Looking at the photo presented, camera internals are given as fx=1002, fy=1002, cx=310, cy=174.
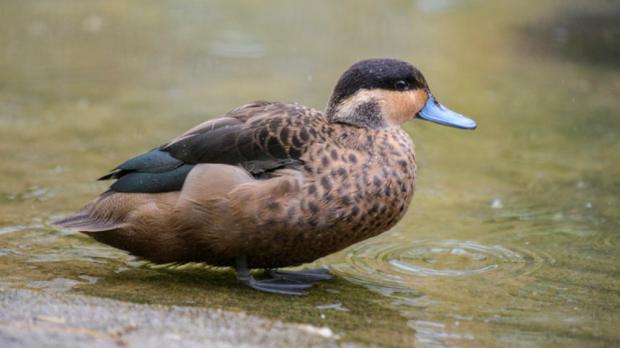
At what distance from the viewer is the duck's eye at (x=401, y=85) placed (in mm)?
5318

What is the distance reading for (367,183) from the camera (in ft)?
15.8

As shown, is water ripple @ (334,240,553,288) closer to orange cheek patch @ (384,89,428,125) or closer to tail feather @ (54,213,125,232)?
orange cheek patch @ (384,89,428,125)

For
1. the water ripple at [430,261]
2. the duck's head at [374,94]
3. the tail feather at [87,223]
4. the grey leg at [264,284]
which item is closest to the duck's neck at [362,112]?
the duck's head at [374,94]

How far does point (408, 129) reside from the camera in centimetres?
822

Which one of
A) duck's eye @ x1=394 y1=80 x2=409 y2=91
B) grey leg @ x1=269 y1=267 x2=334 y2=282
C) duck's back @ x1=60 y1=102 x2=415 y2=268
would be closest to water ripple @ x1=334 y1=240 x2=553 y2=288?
grey leg @ x1=269 y1=267 x2=334 y2=282

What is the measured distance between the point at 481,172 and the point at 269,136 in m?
2.63

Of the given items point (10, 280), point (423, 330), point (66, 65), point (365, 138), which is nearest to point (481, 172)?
point (365, 138)

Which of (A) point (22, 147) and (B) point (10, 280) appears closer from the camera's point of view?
(B) point (10, 280)

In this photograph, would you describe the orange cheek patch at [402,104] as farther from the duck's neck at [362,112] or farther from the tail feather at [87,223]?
the tail feather at [87,223]

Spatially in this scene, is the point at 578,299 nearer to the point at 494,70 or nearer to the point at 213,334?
the point at 213,334

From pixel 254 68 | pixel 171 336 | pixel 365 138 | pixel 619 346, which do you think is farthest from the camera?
pixel 254 68

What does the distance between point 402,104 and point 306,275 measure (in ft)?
3.42

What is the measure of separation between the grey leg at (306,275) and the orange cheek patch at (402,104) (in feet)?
2.84

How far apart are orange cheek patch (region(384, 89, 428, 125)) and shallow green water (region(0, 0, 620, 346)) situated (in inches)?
30.6
